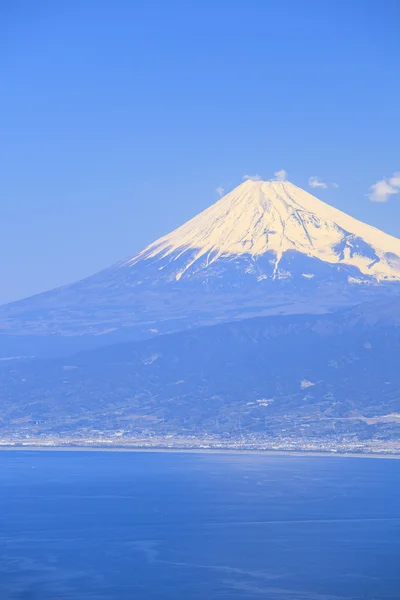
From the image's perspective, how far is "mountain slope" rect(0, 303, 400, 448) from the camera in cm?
15200

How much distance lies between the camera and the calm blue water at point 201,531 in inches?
2239

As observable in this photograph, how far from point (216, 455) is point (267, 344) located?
211 ft

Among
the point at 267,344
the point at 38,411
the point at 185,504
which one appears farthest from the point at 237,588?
the point at 267,344

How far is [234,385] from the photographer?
176 m

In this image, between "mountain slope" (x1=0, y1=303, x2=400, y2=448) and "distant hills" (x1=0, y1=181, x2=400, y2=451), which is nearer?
"distant hills" (x1=0, y1=181, x2=400, y2=451)

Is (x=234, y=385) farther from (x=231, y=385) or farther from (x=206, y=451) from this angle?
(x=206, y=451)

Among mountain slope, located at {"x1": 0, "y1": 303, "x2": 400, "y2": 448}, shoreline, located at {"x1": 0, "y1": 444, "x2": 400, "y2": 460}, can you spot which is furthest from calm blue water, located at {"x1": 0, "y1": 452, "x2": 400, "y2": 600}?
mountain slope, located at {"x1": 0, "y1": 303, "x2": 400, "y2": 448}

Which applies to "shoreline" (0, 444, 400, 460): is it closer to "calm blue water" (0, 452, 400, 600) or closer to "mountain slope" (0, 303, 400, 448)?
"mountain slope" (0, 303, 400, 448)

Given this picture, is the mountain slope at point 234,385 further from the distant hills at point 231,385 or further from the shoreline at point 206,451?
the shoreline at point 206,451

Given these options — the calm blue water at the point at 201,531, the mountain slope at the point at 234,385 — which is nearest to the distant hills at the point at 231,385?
the mountain slope at the point at 234,385

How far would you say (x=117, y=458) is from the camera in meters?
126

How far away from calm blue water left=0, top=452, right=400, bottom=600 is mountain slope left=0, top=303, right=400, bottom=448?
36.0 metres

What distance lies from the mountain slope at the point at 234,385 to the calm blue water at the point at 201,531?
36.0 metres

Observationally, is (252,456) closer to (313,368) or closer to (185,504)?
(185,504)
